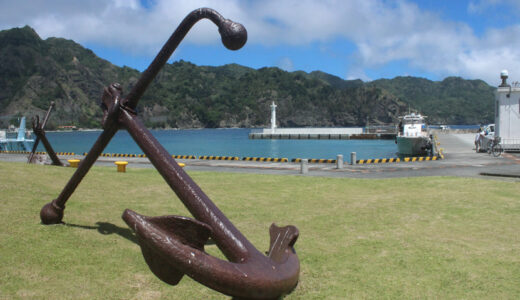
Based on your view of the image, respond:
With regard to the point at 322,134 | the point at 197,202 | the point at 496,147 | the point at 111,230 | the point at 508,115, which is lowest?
the point at 111,230

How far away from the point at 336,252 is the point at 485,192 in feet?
19.0

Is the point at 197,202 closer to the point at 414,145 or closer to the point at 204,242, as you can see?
the point at 204,242

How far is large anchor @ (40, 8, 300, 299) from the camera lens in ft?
7.81

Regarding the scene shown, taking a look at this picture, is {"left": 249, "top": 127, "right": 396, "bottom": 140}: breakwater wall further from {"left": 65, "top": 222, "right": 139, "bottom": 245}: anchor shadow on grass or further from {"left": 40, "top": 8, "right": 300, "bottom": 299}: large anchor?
{"left": 40, "top": 8, "right": 300, "bottom": 299}: large anchor

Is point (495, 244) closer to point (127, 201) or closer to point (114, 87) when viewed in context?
point (114, 87)

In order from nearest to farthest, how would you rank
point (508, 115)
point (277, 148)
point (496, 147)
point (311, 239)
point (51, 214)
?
1. point (51, 214)
2. point (311, 239)
3. point (496, 147)
4. point (508, 115)
5. point (277, 148)

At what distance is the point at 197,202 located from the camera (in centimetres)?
304

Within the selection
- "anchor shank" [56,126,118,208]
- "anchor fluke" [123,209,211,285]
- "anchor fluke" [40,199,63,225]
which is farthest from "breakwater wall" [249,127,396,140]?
"anchor fluke" [123,209,211,285]

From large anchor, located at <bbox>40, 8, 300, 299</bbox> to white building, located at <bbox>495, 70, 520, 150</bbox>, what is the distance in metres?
24.5

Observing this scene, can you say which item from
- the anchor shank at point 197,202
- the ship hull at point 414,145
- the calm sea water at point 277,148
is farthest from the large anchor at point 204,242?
the calm sea water at point 277,148

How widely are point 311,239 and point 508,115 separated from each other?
22923mm

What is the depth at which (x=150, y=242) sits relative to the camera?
94.2 inches

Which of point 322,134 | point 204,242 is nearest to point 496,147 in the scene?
point 204,242

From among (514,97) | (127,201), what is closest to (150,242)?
(127,201)
